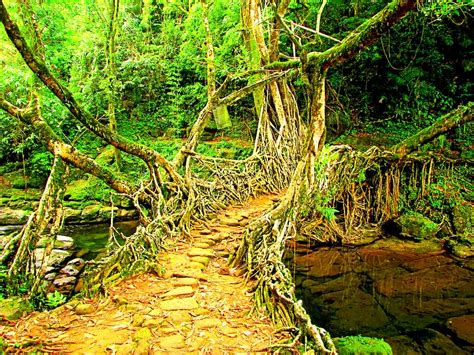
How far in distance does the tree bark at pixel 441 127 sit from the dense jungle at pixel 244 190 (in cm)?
3

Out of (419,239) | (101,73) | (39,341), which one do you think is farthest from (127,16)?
(39,341)

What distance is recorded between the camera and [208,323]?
289cm

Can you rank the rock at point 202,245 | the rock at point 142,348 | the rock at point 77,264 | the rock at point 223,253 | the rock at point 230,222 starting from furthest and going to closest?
the rock at point 77,264 < the rock at point 230,222 < the rock at point 202,245 < the rock at point 223,253 < the rock at point 142,348

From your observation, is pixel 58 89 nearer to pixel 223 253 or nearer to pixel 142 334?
pixel 223 253

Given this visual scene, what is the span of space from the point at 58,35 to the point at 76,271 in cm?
1146

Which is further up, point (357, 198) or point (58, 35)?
point (58, 35)

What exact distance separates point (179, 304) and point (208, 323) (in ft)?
1.33

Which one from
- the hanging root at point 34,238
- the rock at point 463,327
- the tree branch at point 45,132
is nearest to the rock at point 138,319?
the hanging root at point 34,238

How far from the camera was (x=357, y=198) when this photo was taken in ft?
23.6

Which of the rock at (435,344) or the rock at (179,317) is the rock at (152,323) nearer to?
the rock at (179,317)

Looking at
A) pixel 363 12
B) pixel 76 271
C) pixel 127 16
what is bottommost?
pixel 76 271

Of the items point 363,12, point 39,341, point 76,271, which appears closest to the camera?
Result: point 39,341

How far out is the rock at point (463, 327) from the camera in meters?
4.16

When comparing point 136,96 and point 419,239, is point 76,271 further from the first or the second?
point 136,96
